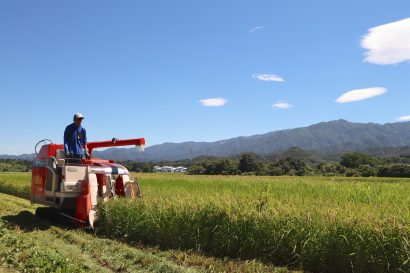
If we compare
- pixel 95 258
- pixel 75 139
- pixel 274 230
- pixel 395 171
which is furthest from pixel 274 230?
pixel 395 171

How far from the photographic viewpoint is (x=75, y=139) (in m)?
11.0

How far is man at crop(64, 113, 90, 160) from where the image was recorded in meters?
10.9

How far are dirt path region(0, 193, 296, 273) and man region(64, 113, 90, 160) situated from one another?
2.34 metres

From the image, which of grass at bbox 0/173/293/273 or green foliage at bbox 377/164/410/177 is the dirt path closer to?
grass at bbox 0/173/293/273

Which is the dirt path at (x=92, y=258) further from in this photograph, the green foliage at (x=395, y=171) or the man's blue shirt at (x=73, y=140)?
the green foliage at (x=395, y=171)

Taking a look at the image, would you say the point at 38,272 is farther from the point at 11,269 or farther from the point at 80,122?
the point at 80,122

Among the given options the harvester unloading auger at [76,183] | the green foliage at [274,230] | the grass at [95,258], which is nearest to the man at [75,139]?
the harvester unloading auger at [76,183]

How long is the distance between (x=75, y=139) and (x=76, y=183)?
4.23ft

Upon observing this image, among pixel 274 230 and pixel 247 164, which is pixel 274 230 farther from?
pixel 247 164

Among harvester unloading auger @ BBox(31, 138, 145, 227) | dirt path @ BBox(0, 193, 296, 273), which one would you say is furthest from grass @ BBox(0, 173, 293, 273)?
harvester unloading auger @ BBox(31, 138, 145, 227)

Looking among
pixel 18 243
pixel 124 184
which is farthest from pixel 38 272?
pixel 124 184

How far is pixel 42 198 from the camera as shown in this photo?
11000 millimetres

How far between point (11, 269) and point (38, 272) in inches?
32.2

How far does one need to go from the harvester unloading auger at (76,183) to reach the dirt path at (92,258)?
104cm
